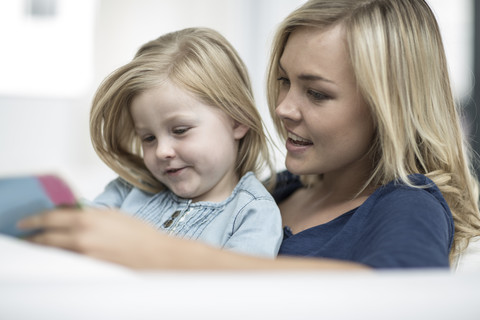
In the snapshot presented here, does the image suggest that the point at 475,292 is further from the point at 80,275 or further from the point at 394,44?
the point at 394,44

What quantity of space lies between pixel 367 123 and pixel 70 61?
86.0 inches

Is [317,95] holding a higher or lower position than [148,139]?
higher

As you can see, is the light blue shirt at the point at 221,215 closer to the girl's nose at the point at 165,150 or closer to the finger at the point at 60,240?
the girl's nose at the point at 165,150

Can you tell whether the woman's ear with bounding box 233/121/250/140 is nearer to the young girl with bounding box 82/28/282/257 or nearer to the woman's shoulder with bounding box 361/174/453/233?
the young girl with bounding box 82/28/282/257

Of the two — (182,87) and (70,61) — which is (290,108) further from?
(70,61)

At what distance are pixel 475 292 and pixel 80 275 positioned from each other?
359 millimetres

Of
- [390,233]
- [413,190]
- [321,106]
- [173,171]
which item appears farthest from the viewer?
[173,171]

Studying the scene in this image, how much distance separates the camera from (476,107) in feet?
8.66

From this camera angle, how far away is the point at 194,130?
3.24 feet

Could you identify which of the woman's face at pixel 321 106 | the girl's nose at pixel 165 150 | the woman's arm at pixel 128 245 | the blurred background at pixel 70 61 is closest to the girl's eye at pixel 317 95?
the woman's face at pixel 321 106

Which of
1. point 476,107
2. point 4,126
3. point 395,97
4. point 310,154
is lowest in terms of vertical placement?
point 4,126

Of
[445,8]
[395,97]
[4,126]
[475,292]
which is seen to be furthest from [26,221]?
[445,8]

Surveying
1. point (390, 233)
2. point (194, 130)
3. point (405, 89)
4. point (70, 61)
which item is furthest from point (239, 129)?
point (70, 61)

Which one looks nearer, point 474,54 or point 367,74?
point 367,74
